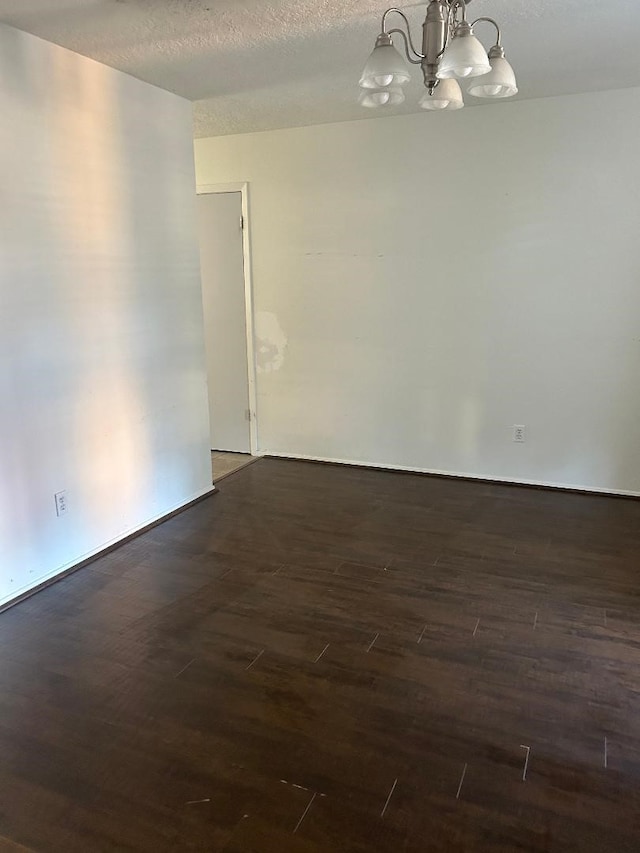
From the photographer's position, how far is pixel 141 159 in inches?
129

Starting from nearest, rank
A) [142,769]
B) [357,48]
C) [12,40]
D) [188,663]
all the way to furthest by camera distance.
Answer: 1. [142,769]
2. [188,663]
3. [12,40]
4. [357,48]

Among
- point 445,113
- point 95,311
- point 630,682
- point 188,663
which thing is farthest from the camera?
point 445,113

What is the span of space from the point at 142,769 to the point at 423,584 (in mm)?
1439

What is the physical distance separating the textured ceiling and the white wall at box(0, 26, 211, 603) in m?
0.22

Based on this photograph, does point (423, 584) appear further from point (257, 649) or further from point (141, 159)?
point (141, 159)

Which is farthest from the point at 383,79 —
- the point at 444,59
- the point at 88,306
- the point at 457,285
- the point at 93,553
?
the point at 93,553

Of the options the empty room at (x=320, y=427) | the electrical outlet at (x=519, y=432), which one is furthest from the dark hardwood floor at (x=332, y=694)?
the electrical outlet at (x=519, y=432)

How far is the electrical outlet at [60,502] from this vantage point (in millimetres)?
2943

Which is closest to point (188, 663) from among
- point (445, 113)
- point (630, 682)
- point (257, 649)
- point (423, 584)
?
point (257, 649)

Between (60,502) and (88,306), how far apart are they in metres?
0.95

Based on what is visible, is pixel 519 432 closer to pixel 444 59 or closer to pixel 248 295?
pixel 248 295

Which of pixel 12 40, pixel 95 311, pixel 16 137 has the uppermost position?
pixel 12 40

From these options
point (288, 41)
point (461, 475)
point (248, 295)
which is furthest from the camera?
point (248, 295)

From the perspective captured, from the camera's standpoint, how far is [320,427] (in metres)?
4.69
